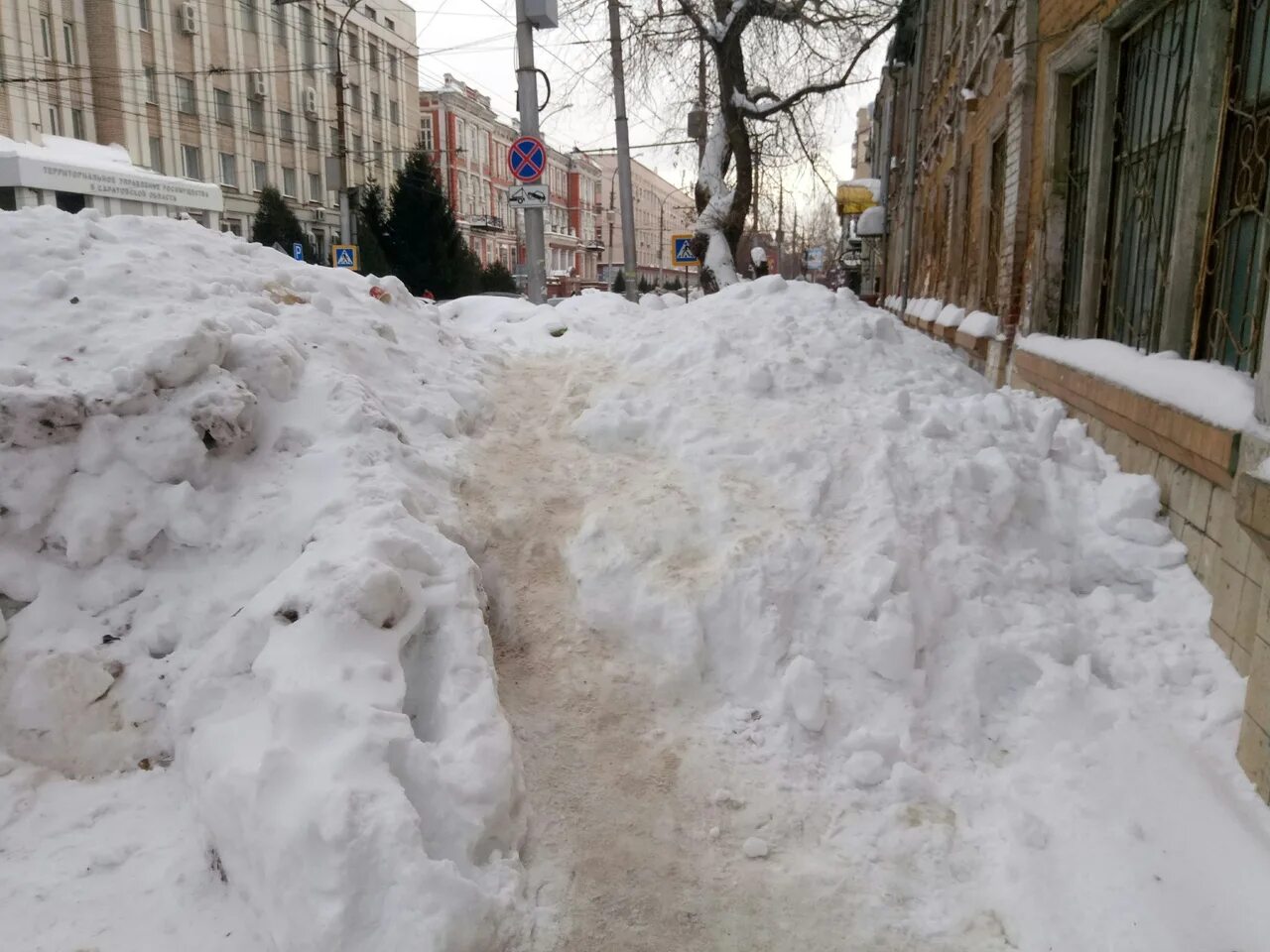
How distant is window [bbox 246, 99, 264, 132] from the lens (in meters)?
32.7

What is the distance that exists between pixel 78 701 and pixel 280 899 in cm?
110

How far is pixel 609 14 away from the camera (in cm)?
1420

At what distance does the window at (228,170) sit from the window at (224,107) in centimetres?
116

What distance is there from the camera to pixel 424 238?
88.8 feet

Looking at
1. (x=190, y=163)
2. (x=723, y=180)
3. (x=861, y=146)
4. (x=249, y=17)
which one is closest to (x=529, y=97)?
(x=723, y=180)

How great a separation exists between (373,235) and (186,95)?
10369 millimetres

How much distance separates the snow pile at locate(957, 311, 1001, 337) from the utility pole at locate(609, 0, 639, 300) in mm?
6504

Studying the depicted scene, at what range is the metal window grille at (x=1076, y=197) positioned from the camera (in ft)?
19.8

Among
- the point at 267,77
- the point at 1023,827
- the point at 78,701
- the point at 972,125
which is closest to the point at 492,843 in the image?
the point at 78,701

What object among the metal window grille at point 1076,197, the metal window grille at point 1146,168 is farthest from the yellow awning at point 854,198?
the metal window grille at point 1146,168

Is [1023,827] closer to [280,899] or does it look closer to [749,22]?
[280,899]

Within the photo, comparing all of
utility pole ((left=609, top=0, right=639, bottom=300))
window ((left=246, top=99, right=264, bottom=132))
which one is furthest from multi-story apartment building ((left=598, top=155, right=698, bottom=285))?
utility pole ((left=609, top=0, right=639, bottom=300))

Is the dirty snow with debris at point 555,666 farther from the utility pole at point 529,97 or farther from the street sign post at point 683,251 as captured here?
the street sign post at point 683,251

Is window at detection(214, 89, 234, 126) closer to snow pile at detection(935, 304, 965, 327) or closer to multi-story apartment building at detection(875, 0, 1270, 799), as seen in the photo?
snow pile at detection(935, 304, 965, 327)
